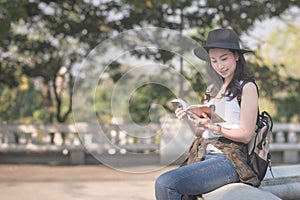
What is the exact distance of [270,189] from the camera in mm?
3410

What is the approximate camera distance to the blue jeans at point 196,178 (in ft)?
9.18

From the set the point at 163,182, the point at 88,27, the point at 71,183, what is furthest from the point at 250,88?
the point at 88,27

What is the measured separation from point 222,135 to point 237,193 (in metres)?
0.32

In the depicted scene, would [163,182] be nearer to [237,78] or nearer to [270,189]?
[237,78]

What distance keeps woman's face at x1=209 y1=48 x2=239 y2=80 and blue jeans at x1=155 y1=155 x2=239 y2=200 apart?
477 mm

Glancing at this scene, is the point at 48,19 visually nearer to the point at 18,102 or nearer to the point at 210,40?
the point at 18,102

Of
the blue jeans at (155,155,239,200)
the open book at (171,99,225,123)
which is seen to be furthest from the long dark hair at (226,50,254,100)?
the blue jeans at (155,155,239,200)

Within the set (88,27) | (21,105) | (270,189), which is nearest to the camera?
(270,189)

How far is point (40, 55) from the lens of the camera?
34.9ft

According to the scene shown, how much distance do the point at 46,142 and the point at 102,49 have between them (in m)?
6.32

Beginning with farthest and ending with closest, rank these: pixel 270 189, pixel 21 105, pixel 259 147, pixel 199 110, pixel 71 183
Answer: pixel 21 105, pixel 71 183, pixel 270 189, pixel 259 147, pixel 199 110

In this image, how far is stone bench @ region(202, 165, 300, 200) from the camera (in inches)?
111

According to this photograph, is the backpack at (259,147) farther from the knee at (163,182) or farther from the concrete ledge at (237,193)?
the knee at (163,182)

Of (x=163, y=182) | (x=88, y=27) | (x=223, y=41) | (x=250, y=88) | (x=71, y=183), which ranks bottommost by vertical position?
(x=71, y=183)
